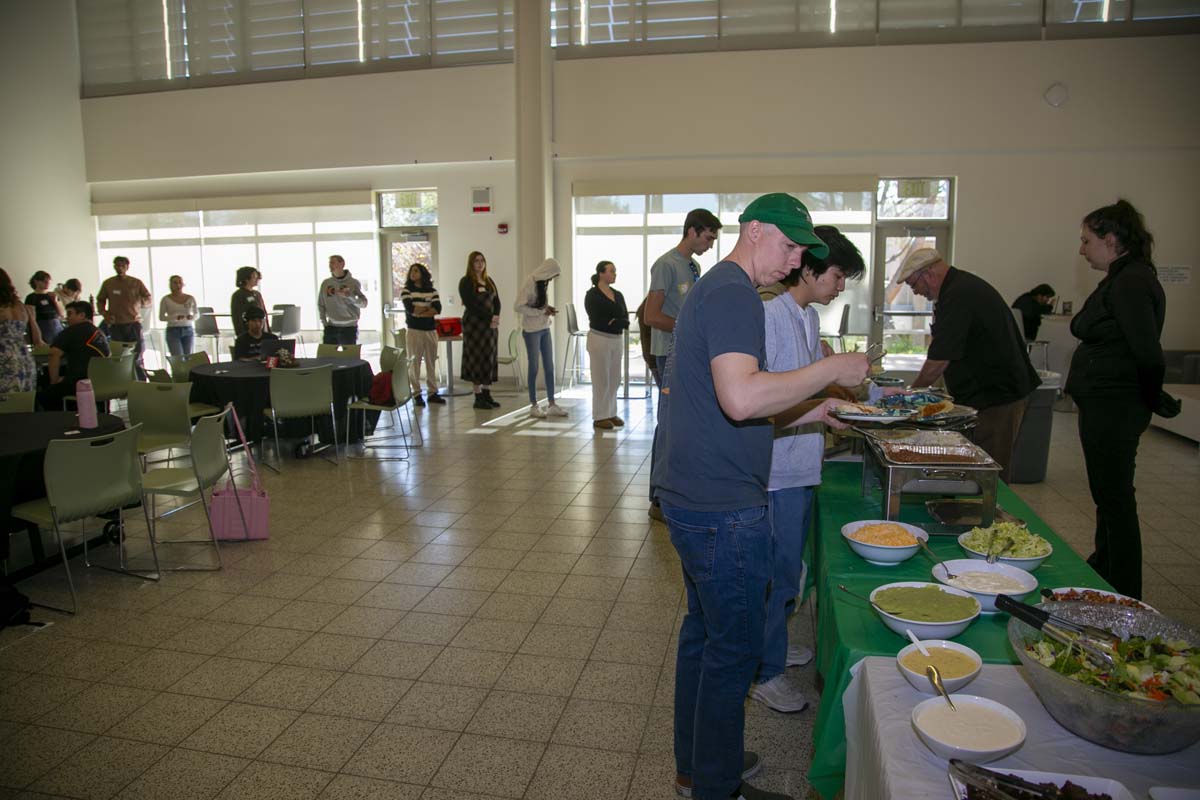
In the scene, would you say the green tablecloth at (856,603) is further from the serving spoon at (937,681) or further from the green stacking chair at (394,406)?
the green stacking chair at (394,406)

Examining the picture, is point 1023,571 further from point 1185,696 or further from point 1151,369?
point 1151,369

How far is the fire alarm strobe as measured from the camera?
10.8m

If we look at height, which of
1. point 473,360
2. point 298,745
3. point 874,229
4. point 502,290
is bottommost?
point 298,745

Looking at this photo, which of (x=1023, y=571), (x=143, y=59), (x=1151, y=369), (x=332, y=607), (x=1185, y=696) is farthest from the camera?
(x=143, y=59)

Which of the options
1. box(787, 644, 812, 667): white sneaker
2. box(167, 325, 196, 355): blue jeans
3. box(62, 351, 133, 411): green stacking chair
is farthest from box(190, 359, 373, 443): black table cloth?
box(787, 644, 812, 667): white sneaker

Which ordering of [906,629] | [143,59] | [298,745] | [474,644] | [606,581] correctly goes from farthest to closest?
[143,59], [606,581], [474,644], [298,745], [906,629]

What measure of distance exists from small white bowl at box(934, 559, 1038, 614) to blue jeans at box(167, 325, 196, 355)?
10.4 m

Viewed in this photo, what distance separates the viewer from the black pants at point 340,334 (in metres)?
9.74

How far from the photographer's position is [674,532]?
196 cm

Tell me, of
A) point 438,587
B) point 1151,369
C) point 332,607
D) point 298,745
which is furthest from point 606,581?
point 1151,369

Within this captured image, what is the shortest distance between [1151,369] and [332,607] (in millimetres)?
3533

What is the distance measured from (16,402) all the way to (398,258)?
700cm

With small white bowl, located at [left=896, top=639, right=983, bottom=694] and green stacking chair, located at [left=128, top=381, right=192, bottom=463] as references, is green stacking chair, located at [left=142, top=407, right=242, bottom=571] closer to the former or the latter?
green stacking chair, located at [left=128, top=381, right=192, bottom=463]

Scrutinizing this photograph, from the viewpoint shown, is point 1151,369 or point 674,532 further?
point 1151,369
